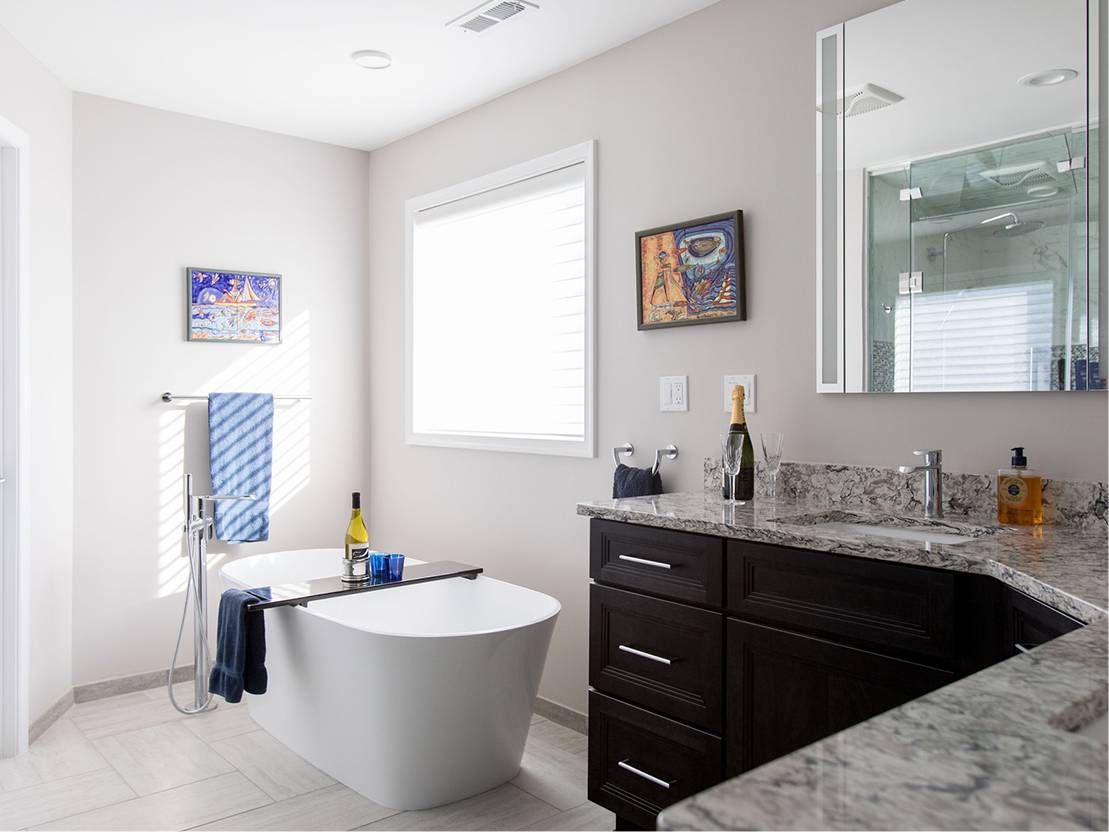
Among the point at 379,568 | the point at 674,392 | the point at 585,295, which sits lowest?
the point at 379,568

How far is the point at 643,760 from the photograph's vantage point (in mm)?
2322

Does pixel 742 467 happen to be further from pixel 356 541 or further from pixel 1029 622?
pixel 356 541

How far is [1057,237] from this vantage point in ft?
6.59

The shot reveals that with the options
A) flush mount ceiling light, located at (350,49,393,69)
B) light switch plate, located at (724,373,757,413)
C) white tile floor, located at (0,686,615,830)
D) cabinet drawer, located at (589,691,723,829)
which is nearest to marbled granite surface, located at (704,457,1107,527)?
light switch plate, located at (724,373,757,413)

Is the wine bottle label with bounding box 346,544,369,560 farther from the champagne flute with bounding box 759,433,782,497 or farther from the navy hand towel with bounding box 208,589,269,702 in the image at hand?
the champagne flute with bounding box 759,433,782,497

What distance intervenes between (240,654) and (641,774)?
1369 millimetres

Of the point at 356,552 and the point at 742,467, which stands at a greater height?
the point at 742,467

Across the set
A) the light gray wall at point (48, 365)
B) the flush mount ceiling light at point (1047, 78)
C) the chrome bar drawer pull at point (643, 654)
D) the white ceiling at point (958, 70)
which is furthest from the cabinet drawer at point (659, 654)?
the light gray wall at point (48, 365)

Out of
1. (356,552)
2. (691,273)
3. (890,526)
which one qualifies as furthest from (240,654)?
(890,526)

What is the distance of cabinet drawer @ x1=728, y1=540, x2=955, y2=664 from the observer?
67.2 inches

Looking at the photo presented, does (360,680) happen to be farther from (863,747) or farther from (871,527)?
(863,747)

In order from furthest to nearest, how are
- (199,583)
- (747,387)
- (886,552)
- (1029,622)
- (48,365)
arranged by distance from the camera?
(199,583) → (48,365) → (747,387) → (886,552) → (1029,622)

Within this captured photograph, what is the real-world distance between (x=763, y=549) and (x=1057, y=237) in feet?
3.16

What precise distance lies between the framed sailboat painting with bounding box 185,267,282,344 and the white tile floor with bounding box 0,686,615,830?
1657 millimetres
